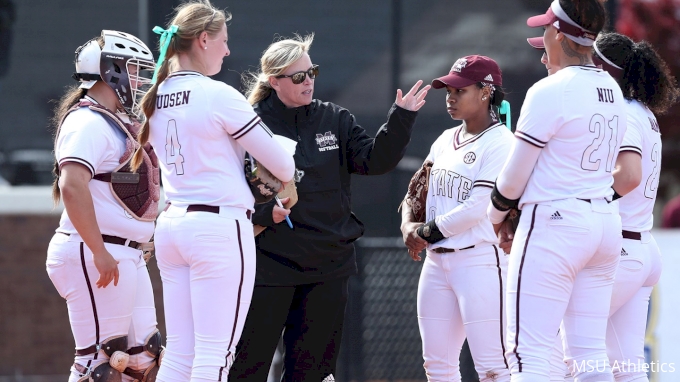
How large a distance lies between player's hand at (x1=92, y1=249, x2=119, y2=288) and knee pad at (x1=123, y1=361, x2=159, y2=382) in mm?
480

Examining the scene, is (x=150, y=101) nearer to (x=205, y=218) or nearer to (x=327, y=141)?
(x=205, y=218)

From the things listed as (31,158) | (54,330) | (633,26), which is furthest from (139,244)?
(633,26)

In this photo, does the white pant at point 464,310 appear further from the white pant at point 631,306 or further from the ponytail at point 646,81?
the ponytail at point 646,81

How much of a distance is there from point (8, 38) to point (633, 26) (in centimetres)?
943

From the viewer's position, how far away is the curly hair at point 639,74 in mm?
4324

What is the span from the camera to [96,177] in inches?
163

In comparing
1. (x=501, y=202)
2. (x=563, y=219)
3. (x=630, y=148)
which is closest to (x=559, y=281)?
(x=563, y=219)

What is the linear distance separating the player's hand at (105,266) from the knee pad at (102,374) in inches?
15.3

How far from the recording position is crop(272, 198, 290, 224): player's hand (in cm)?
415

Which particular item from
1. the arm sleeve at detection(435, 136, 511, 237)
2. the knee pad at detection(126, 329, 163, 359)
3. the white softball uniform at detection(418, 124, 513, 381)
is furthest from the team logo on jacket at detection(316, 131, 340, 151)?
the knee pad at detection(126, 329, 163, 359)

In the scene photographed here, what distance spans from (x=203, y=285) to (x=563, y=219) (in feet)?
4.72

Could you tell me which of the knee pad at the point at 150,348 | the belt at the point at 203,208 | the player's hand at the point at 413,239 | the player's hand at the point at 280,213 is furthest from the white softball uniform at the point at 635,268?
the knee pad at the point at 150,348

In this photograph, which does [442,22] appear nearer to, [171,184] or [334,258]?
[334,258]

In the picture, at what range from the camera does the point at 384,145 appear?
449cm
